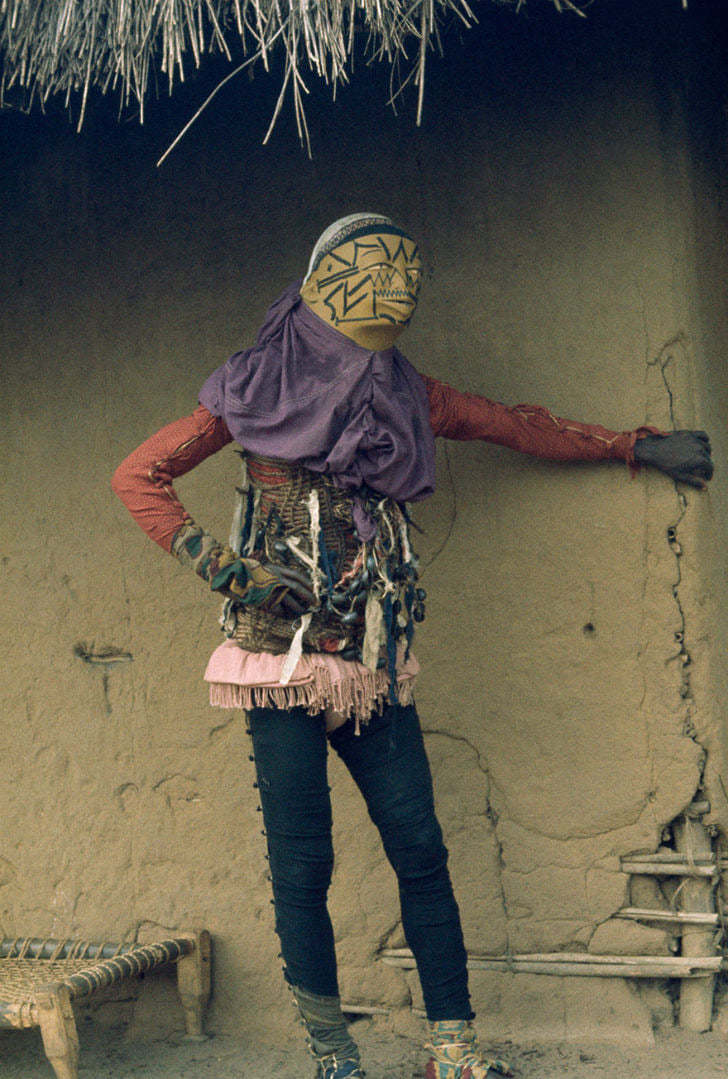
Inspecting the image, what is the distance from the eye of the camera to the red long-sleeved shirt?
7.93 ft

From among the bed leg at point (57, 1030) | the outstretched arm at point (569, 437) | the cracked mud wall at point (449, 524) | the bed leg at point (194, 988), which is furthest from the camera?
the bed leg at point (194, 988)

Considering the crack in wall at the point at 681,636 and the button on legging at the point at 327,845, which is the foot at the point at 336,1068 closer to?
the button on legging at the point at 327,845

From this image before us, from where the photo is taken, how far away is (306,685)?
2365 millimetres

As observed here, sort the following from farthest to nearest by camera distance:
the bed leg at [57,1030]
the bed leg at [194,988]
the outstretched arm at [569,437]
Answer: the bed leg at [194,988] → the outstretched arm at [569,437] → the bed leg at [57,1030]

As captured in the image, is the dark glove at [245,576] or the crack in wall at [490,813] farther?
the crack in wall at [490,813]

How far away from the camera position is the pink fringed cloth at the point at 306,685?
93.3 inches

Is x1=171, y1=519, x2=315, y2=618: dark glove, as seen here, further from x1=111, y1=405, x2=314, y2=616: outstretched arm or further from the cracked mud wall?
the cracked mud wall

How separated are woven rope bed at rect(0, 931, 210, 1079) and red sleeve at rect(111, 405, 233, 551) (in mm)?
1012

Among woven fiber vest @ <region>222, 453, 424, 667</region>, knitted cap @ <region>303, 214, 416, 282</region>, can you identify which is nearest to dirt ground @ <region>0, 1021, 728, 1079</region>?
woven fiber vest @ <region>222, 453, 424, 667</region>

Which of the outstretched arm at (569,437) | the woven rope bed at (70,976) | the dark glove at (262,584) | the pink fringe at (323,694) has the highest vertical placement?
the outstretched arm at (569,437)

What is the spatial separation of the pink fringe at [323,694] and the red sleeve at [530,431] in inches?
23.2

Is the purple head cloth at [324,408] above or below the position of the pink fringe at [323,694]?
above

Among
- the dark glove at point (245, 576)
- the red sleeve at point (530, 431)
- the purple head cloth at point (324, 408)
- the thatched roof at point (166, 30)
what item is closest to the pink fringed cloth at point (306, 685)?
the dark glove at point (245, 576)

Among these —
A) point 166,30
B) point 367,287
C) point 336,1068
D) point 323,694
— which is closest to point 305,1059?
point 336,1068
